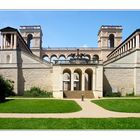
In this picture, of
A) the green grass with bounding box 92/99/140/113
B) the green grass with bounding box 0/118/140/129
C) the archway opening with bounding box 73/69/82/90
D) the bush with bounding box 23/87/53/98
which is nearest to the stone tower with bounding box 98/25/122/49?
the archway opening with bounding box 73/69/82/90

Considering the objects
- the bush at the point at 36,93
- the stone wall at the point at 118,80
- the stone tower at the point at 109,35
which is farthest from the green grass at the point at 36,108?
the stone tower at the point at 109,35

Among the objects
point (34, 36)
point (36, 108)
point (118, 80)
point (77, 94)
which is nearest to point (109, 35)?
point (34, 36)

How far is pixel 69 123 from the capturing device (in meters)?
16.0

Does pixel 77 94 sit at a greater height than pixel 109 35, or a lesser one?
lesser

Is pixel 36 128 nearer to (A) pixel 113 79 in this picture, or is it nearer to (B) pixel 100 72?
(B) pixel 100 72

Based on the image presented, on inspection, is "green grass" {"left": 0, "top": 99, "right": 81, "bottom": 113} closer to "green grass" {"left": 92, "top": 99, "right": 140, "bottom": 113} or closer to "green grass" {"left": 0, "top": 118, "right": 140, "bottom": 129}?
"green grass" {"left": 92, "top": 99, "right": 140, "bottom": 113}

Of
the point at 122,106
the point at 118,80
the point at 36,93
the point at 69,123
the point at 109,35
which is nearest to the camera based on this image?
the point at 69,123

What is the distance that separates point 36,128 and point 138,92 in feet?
134

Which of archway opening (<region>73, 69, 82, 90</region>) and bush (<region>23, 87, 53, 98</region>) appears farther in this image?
archway opening (<region>73, 69, 82, 90</region>)

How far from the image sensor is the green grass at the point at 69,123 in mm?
15008

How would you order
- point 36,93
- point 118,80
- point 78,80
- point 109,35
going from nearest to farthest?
point 36,93 → point 118,80 → point 78,80 → point 109,35

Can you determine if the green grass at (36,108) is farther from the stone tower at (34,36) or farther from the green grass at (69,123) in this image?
the stone tower at (34,36)

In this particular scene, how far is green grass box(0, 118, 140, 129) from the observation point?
49.2ft

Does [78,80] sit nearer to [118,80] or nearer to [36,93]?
[118,80]
